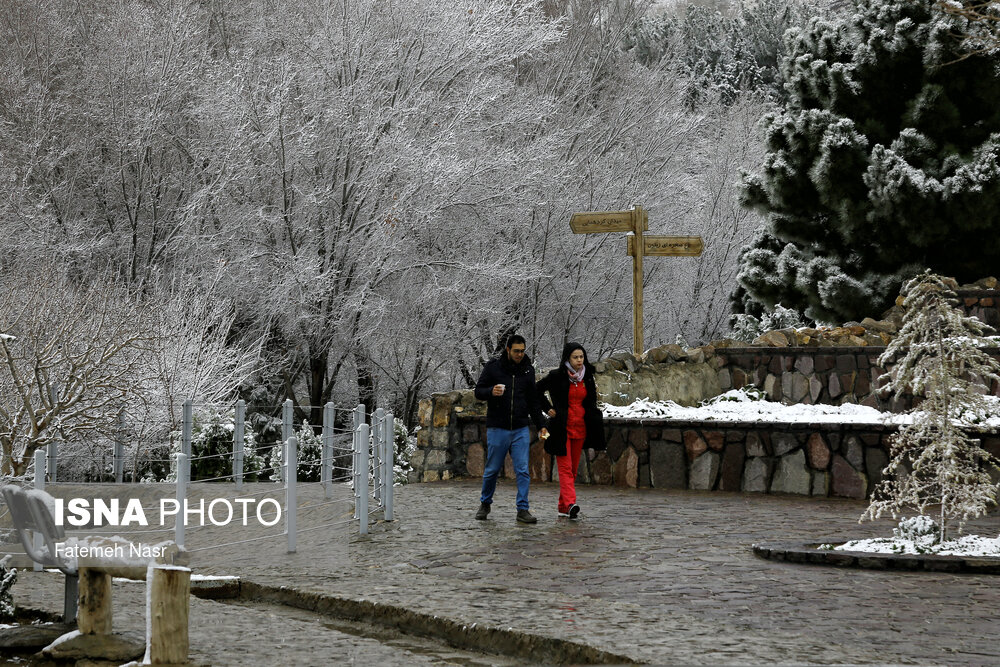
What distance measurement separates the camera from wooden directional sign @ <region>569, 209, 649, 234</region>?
1723 cm

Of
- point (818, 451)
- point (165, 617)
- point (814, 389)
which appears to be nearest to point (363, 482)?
point (165, 617)

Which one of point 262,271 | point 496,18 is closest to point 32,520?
point 262,271

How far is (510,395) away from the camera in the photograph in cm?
1165

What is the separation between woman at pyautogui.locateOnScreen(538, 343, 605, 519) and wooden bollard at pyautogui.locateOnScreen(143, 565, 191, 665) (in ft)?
18.6

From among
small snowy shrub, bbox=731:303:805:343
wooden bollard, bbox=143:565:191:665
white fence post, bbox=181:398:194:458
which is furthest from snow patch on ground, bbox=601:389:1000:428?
wooden bollard, bbox=143:565:191:665

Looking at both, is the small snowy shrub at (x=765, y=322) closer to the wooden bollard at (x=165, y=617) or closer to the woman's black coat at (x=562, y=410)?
the woman's black coat at (x=562, y=410)

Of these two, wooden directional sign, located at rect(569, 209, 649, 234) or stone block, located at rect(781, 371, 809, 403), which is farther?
wooden directional sign, located at rect(569, 209, 649, 234)

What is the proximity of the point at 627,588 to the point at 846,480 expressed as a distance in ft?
21.0

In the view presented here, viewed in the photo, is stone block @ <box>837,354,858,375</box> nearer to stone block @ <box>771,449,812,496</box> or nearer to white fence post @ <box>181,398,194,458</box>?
stone block @ <box>771,449,812,496</box>

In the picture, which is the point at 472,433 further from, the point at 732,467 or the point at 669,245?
the point at 669,245

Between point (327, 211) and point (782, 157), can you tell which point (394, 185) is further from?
point (782, 157)

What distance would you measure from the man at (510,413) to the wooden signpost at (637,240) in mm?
5768

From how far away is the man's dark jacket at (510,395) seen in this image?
1166 cm

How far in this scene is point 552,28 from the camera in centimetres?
2344
